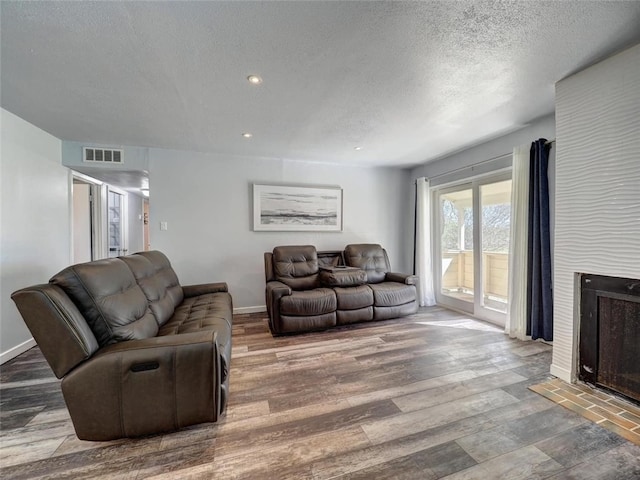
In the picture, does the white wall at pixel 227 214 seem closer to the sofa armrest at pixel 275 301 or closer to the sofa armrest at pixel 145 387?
the sofa armrest at pixel 275 301

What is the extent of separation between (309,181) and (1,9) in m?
3.29

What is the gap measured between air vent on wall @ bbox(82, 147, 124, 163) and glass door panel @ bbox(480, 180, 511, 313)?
15.8ft

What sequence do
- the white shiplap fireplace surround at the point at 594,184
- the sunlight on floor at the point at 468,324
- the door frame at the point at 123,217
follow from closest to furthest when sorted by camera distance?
the white shiplap fireplace surround at the point at 594,184 < the sunlight on floor at the point at 468,324 < the door frame at the point at 123,217

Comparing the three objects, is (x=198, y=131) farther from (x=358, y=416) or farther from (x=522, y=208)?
(x=522, y=208)

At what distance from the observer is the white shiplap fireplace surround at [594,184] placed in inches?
67.7

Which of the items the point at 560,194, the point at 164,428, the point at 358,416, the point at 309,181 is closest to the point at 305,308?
the point at 358,416

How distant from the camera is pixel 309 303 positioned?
3.09 metres

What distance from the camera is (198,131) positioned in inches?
120

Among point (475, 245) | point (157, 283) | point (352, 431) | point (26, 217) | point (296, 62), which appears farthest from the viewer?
point (475, 245)

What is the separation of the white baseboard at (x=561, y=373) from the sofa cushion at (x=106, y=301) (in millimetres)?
3038

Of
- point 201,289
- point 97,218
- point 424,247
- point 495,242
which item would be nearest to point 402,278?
point 424,247

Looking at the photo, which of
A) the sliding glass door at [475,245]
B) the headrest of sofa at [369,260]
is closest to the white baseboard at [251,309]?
the headrest of sofa at [369,260]

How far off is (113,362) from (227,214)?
9.09 ft

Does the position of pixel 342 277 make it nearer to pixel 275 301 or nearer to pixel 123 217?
pixel 275 301
